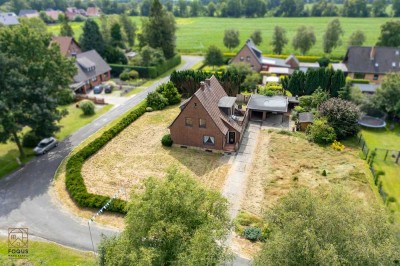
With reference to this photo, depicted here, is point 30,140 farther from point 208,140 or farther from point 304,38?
point 304,38

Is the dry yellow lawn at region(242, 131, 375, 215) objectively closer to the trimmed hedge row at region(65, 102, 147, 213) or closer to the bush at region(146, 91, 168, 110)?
the trimmed hedge row at region(65, 102, 147, 213)

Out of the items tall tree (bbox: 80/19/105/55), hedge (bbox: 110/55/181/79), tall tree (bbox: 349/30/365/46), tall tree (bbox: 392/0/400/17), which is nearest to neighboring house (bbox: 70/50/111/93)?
hedge (bbox: 110/55/181/79)

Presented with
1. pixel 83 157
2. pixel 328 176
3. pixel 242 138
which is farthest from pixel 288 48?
pixel 83 157

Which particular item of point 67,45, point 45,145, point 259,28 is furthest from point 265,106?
point 259,28

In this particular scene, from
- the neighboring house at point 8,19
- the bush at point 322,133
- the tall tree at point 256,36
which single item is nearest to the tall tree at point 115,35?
the tall tree at point 256,36

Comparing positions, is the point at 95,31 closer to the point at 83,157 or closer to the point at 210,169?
the point at 83,157

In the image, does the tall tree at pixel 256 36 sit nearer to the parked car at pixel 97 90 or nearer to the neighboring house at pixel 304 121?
the parked car at pixel 97 90

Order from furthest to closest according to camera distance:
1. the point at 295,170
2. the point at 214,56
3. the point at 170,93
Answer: the point at 214,56 → the point at 170,93 → the point at 295,170
